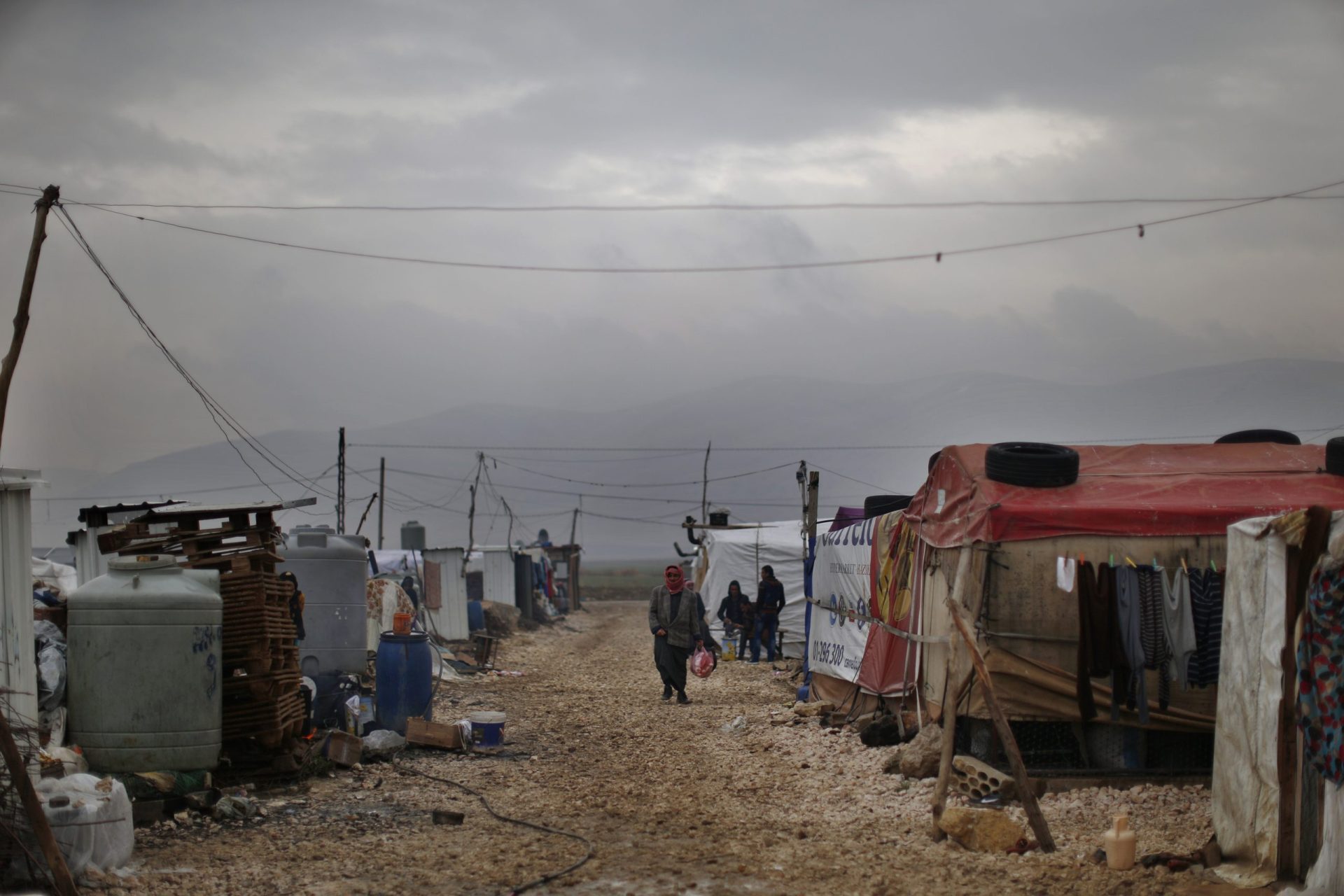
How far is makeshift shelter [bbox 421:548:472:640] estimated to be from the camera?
26438 millimetres

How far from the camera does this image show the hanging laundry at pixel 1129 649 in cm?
901

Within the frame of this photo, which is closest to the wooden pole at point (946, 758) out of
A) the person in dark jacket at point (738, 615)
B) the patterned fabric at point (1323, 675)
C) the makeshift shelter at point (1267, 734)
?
the makeshift shelter at point (1267, 734)

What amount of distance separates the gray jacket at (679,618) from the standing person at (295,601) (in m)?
5.19

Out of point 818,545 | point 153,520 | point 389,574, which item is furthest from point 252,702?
point 389,574

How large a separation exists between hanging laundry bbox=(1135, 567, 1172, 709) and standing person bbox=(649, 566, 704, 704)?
7149 millimetres

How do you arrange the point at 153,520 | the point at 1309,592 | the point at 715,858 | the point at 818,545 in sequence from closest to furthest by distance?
1. the point at 1309,592
2. the point at 715,858
3. the point at 153,520
4. the point at 818,545

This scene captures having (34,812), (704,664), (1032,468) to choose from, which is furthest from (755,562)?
(34,812)

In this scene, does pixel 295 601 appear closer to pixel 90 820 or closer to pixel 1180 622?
pixel 90 820

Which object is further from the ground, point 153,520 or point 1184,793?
point 153,520

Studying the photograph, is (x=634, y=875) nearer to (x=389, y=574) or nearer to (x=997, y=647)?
(x=997, y=647)

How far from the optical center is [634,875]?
6.74 meters

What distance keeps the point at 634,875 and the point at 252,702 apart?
388cm

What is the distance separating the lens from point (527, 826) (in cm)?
814

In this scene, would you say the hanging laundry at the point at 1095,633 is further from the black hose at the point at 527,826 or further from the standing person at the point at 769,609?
the standing person at the point at 769,609
